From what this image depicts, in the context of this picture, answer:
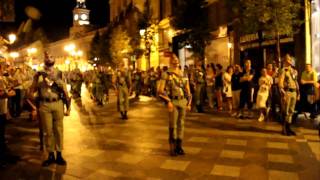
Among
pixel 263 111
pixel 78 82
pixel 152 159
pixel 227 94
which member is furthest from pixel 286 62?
pixel 78 82

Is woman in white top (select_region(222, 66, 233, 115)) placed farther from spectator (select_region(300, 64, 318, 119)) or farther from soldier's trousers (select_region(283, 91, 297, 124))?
soldier's trousers (select_region(283, 91, 297, 124))

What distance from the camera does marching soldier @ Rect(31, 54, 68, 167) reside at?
8.07 meters

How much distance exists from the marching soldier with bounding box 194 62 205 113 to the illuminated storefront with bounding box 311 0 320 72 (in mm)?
4967

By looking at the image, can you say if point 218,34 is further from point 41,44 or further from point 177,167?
point 41,44

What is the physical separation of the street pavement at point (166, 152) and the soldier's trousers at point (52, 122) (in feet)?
1.38

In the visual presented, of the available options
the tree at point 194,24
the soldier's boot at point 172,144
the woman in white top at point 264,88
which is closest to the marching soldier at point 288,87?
the woman in white top at point 264,88

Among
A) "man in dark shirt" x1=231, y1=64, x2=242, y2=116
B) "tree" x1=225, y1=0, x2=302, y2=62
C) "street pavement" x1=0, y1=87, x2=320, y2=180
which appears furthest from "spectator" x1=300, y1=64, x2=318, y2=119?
"tree" x1=225, y1=0, x2=302, y2=62

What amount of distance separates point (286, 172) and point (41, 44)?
10015cm

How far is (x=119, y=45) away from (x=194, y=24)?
82.6 feet

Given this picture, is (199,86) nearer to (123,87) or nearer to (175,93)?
(123,87)

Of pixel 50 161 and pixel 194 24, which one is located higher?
pixel 194 24

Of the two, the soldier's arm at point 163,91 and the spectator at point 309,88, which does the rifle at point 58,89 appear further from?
the spectator at point 309,88

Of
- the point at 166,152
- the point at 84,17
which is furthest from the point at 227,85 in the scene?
the point at 84,17

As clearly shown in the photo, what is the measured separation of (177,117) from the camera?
8859 mm
